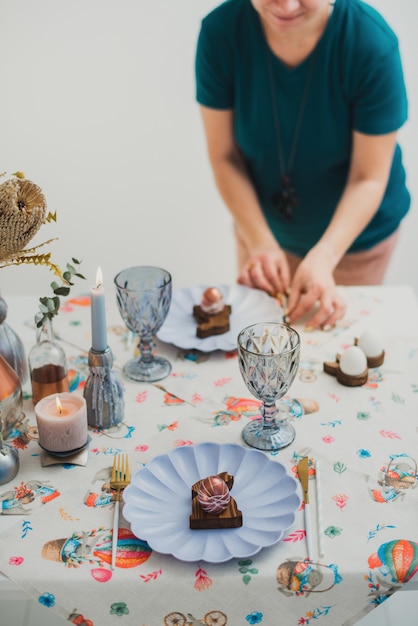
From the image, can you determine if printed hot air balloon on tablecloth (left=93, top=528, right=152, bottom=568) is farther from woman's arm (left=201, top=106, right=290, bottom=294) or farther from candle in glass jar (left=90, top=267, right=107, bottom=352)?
woman's arm (left=201, top=106, right=290, bottom=294)

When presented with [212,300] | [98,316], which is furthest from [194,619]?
[212,300]

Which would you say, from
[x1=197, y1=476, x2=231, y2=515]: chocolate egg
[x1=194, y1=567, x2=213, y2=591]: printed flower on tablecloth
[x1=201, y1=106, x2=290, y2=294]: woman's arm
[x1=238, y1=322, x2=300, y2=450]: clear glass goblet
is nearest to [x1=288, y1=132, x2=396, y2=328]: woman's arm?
[x1=201, y1=106, x2=290, y2=294]: woman's arm

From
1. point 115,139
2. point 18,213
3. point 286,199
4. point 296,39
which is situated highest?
point 296,39

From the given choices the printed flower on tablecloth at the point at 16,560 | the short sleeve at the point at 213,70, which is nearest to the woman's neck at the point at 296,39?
the short sleeve at the point at 213,70

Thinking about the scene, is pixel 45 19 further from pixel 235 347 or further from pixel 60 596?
pixel 60 596

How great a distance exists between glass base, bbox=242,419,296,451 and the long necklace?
95cm

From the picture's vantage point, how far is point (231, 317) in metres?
1.69

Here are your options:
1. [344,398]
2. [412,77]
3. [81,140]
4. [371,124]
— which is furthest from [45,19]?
[344,398]

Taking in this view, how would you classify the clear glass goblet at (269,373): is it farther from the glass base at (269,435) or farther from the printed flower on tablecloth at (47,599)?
the printed flower on tablecloth at (47,599)

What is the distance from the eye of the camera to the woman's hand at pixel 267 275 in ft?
5.90

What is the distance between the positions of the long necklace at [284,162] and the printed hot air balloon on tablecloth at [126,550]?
4.09 ft

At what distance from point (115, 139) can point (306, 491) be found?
257 cm

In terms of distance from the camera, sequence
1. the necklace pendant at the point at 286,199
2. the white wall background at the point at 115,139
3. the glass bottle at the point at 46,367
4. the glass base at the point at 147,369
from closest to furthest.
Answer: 1. the glass bottle at the point at 46,367
2. the glass base at the point at 147,369
3. the necklace pendant at the point at 286,199
4. the white wall background at the point at 115,139

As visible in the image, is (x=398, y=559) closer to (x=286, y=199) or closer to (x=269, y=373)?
(x=269, y=373)
